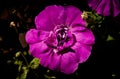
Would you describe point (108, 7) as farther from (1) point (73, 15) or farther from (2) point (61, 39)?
(2) point (61, 39)

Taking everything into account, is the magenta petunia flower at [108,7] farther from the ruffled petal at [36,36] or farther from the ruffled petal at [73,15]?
the ruffled petal at [36,36]

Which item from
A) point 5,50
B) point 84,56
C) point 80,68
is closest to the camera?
point 84,56

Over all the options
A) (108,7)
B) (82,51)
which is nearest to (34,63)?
(82,51)

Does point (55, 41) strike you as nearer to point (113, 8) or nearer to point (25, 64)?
point (113, 8)

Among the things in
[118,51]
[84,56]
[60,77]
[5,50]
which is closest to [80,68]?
[60,77]

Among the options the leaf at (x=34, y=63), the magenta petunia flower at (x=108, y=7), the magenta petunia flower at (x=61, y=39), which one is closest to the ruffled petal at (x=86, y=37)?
the magenta petunia flower at (x=61, y=39)

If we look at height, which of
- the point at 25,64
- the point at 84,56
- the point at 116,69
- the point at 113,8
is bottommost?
the point at 116,69

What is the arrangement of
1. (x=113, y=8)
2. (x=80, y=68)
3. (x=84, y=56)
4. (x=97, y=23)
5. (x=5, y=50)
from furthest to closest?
(x=5, y=50) → (x=80, y=68) → (x=97, y=23) → (x=113, y=8) → (x=84, y=56)

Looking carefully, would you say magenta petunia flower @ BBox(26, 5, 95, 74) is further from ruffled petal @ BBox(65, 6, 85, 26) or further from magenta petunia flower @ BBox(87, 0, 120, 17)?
magenta petunia flower @ BBox(87, 0, 120, 17)
